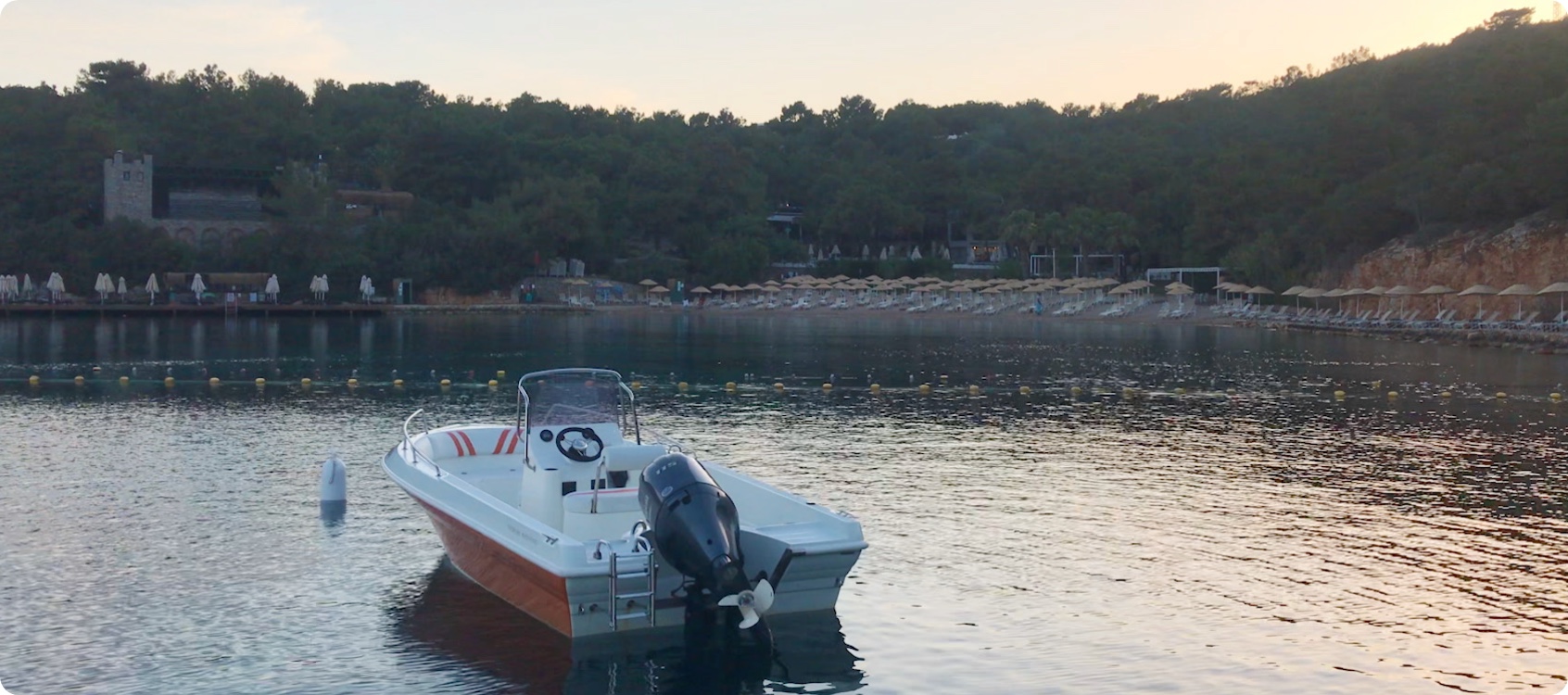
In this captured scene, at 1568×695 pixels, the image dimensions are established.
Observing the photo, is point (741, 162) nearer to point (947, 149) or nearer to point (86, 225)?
point (947, 149)

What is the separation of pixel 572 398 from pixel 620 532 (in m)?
2.36

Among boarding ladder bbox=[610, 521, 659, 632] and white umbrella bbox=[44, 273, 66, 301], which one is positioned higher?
white umbrella bbox=[44, 273, 66, 301]

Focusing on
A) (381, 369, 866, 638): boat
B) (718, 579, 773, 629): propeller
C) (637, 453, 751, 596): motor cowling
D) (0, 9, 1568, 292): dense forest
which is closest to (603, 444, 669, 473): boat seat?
(381, 369, 866, 638): boat

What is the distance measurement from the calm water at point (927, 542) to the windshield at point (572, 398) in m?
2.25

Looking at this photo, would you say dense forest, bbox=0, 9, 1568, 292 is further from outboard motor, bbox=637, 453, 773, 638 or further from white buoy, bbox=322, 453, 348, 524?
outboard motor, bbox=637, 453, 773, 638

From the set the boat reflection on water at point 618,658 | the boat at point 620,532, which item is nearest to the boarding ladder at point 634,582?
the boat at point 620,532

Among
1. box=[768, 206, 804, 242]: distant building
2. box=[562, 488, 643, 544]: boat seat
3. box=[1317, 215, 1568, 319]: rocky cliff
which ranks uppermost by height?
box=[768, 206, 804, 242]: distant building

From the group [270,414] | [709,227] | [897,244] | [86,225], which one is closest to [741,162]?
[709,227]

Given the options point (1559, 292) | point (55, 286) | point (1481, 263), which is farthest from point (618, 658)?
point (55, 286)

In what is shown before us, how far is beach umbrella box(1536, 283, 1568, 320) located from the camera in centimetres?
5520

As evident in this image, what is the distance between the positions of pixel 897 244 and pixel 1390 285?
48.9m

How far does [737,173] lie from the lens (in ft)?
353

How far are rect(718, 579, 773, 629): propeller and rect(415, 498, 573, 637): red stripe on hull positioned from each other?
5.22 feet

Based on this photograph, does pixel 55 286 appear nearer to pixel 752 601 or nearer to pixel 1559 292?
pixel 1559 292
